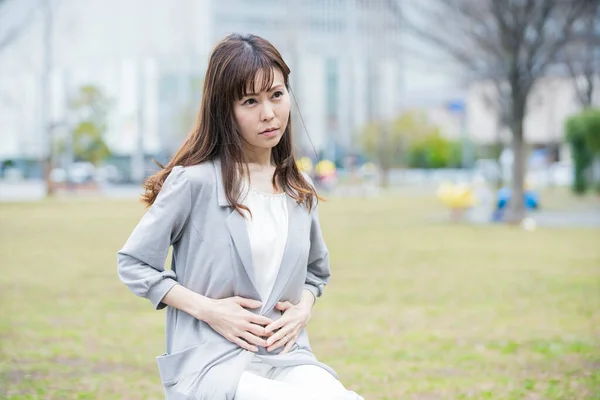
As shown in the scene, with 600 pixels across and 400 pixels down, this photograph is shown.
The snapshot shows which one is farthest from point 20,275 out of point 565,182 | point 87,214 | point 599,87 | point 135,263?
point 565,182

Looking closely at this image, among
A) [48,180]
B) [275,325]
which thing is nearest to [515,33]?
[275,325]

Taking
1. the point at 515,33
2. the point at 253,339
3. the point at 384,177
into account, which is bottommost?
the point at 384,177

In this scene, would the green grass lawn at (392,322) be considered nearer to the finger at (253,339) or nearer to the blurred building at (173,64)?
the finger at (253,339)

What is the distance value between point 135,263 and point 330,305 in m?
6.34

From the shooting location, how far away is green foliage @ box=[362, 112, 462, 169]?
51.1 metres

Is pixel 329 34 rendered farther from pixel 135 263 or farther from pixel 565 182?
pixel 135 263

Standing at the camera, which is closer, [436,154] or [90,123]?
[90,123]

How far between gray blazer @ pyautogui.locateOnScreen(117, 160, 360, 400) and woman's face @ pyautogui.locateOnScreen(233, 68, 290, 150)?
14cm

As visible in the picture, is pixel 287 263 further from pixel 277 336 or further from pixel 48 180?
pixel 48 180

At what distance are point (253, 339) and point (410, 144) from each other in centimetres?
5778

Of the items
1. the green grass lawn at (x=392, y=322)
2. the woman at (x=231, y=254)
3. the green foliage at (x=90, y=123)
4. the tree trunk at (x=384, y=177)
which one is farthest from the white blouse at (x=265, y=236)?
the green foliage at (x=90, y=123)

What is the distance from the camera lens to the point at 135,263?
2658 millimetres

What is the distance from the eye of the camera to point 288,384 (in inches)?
102

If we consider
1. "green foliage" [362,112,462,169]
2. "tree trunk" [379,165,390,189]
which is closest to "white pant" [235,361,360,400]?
"tree trunk" [379,165,390,189]
